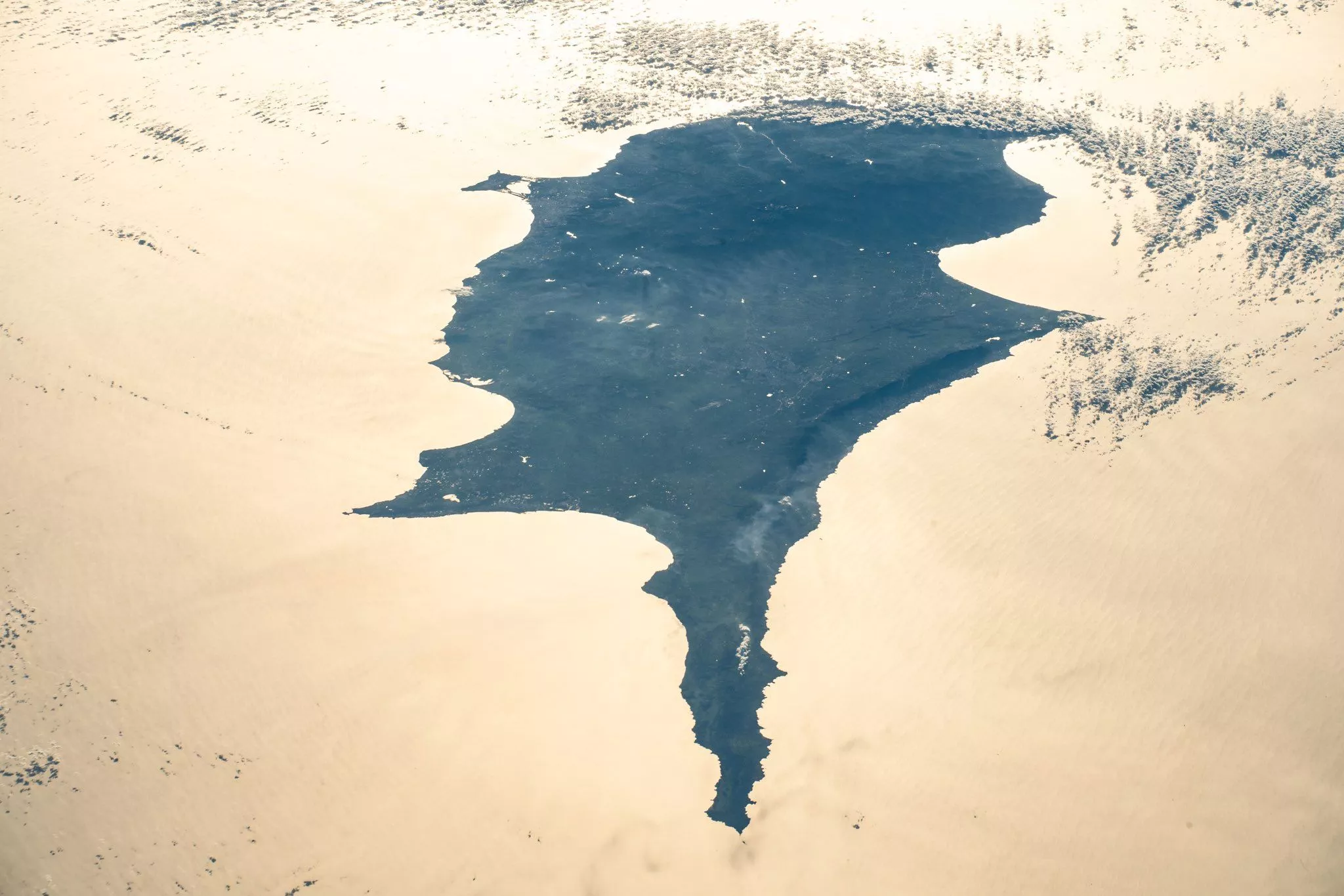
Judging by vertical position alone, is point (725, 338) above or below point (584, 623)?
above

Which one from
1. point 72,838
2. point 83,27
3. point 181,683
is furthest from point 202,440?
point 83,27

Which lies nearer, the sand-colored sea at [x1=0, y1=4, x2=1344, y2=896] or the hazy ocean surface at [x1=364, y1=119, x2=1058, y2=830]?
the sand-colored sea at [x1=0, y1=4, x2=1344, y2=896]

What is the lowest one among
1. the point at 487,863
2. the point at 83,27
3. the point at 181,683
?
the point at 487,863

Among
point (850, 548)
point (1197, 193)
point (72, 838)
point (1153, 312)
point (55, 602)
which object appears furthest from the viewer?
point (1197, 193)

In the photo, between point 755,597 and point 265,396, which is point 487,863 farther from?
point 265,396

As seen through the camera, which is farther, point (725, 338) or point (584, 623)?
point (725, 338)
